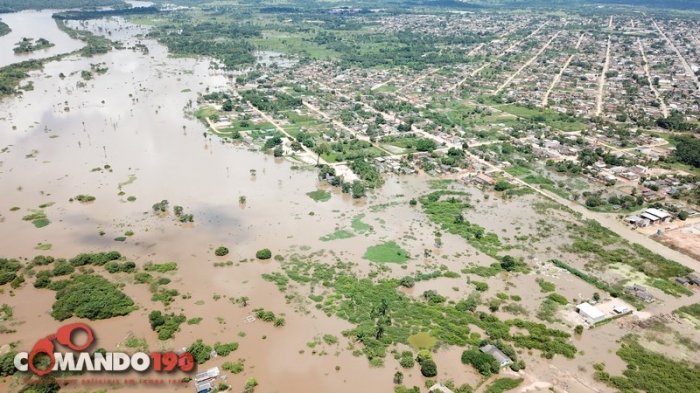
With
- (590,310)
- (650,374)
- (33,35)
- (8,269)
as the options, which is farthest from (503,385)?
(33,35)

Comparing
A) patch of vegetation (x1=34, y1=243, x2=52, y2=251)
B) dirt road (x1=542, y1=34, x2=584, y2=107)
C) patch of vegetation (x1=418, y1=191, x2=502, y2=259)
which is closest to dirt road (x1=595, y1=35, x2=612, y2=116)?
dirt road (x1=542, y1=34, x2=584, y2=107)

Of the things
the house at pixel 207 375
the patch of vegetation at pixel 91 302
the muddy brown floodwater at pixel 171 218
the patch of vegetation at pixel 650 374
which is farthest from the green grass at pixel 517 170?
the patch of vegetation at pixel 91 302

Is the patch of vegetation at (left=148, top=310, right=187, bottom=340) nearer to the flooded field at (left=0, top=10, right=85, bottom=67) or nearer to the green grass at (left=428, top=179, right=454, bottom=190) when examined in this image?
the green grass at (left=428, top=179, right=454, bottom=190)

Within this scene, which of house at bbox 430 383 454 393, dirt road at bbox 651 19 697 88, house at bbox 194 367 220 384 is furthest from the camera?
dirt road at bbox 651 19 697 88

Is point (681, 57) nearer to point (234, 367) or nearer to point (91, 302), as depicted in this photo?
point (234, 367)

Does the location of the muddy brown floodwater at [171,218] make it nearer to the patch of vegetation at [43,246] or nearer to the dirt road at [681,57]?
Answer: the patch of vegetation at [43,246]
